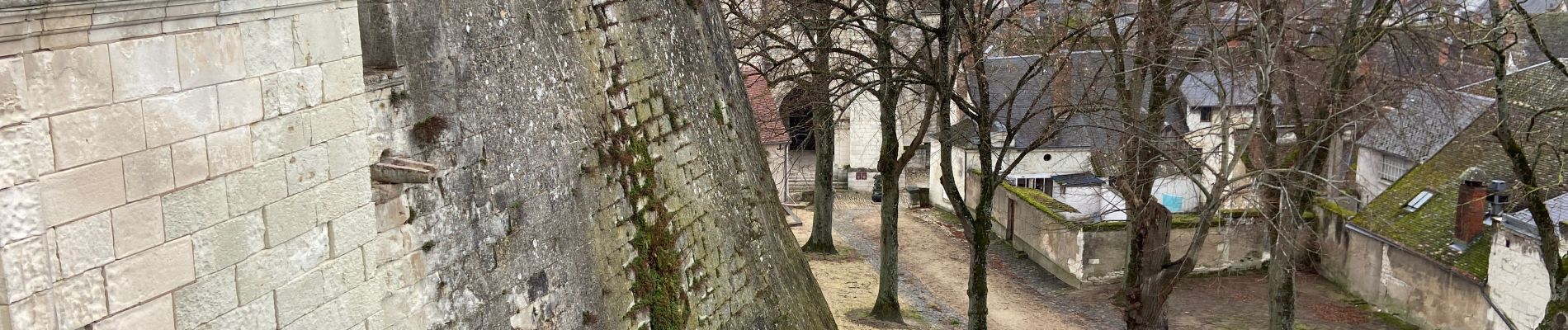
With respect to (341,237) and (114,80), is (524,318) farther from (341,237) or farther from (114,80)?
(114,80)

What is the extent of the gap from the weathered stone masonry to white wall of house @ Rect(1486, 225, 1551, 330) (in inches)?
513

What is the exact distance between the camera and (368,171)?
4695mm

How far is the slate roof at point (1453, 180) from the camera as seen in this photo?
59.5 ft

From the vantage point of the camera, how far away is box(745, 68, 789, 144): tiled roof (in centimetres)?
2075

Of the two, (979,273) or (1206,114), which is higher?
(1206,114)

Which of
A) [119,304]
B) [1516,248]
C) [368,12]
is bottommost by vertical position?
[1516,248]

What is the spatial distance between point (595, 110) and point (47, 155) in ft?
10.4

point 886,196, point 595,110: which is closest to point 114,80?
point 595,110

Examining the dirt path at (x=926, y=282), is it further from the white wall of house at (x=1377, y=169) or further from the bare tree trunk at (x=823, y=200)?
the white wall of house at (x=1377, y=169)

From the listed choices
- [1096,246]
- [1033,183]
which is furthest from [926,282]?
[1033,183]

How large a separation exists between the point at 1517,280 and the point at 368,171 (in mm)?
16741

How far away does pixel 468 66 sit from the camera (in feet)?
17.1

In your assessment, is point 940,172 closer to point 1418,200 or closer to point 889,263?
point 1418,200

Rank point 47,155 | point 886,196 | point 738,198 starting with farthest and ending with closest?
point 886,196 → point 738,198 → point 47,155
